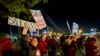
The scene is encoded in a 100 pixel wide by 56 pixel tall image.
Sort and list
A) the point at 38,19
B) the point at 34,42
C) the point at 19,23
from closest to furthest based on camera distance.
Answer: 1. the point at 34,42
2. the point at 19,23
3. the point at 38,19

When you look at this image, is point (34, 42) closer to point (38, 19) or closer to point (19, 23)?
point (19, 23)

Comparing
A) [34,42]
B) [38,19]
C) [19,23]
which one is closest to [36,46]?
[34,42]

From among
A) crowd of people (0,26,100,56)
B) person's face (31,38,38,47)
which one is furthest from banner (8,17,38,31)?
person's face (31,38,38,47)

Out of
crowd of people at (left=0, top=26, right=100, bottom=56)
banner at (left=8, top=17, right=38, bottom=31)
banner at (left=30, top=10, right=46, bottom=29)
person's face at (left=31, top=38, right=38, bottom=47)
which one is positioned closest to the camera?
person's face at (left=31, top=38, right=38, bottom=47)

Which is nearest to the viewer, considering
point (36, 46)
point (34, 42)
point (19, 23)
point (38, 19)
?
point (34, 42)

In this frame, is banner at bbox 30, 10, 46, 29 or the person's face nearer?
the person's face

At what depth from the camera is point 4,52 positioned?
56.2 feet

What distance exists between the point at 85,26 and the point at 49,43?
2214 inches

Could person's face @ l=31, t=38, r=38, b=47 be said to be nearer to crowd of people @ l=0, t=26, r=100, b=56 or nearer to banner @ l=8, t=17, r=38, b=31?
crowd of people @ l=0, t=26, r=100, b=56

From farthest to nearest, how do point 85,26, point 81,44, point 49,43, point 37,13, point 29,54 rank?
point 85,26
point 81,44
point 49,43
point 37,13
point 29,54

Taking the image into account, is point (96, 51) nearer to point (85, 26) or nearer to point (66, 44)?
point (66, 44)

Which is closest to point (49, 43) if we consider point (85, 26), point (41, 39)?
point (41, 39)

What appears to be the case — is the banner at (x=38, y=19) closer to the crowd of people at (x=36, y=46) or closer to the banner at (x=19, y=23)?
the banner at (x=19, y=23)

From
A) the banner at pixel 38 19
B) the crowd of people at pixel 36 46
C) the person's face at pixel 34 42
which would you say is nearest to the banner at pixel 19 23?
the banner at pixel 38 19
